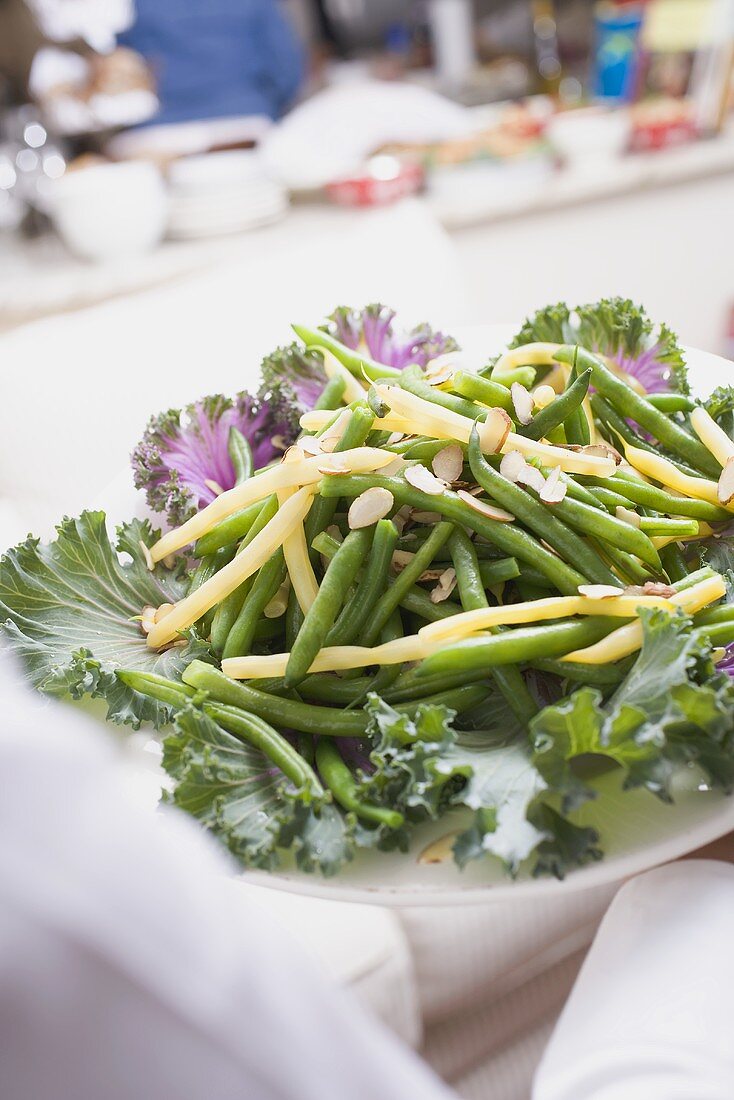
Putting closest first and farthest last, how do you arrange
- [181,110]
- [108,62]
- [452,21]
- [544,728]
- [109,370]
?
[544,728] < [109,370] < [108,62] < [181,110] < [452,21]

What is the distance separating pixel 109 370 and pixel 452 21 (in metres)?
3.35

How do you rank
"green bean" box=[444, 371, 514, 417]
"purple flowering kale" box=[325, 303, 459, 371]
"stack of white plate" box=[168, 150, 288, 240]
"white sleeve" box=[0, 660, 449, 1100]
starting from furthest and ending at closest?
"stack of white plate" box=[168, 150, 288, 240]
"purple flowering kale" box=[325, 303, 459, 371]
"green bean" box=[444, 371, 514, 417]
"white sleeve" box=[0, 660, 449, 1100]

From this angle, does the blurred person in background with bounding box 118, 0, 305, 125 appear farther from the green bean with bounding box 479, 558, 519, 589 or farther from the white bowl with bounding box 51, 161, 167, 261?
the green bean with bounding box 479, 558, 519, 589

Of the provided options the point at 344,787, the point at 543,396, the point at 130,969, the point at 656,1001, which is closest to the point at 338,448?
the point at 543,396

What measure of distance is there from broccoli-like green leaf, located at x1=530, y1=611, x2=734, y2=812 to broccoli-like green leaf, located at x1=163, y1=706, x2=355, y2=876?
0.65 ft

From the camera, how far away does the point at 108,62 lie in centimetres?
351

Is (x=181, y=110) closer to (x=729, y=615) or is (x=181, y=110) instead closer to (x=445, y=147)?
(x=445, y=147)

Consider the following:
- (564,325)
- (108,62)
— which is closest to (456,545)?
(564,325)

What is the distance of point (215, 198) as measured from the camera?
302cm

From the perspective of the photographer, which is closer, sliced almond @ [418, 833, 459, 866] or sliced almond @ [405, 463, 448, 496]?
sliced almond @ [418, 833, 459, 866]

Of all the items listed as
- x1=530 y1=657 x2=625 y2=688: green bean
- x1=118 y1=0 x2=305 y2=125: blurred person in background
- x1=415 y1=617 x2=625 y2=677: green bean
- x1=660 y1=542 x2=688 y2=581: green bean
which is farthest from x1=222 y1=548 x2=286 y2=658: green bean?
x1=118 y1=0 x2=305 y2=125: blurred person in background

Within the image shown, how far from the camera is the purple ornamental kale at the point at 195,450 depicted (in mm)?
1228

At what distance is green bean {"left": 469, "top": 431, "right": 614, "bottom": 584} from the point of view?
3.28ft

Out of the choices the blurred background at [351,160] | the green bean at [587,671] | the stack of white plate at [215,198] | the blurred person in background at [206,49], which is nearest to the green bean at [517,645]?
the green bean at [587,671]
